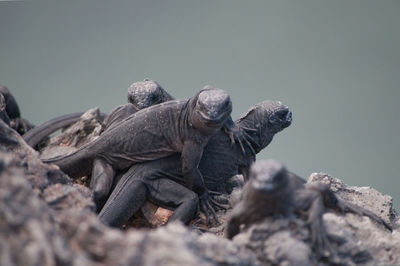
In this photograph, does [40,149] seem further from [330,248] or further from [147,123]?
[330,248]

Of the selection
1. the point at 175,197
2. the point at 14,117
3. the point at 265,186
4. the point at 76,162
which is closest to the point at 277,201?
the point at 265,186

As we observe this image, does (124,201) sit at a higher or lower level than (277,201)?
lower

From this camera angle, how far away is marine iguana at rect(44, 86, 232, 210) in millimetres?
4059

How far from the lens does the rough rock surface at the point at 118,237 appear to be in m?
2.22

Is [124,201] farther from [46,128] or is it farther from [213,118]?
[46,128]

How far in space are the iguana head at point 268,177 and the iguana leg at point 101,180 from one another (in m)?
1.64

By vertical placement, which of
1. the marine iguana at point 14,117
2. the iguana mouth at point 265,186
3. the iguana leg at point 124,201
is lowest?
the marine iguana at point 14,117

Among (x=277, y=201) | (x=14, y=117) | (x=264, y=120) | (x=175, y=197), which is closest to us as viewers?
(x=277, y=201)

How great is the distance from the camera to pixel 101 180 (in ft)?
13.4

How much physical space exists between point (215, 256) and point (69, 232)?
802mm

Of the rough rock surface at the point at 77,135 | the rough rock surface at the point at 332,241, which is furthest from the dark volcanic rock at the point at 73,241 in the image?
the rough rock surface at the point at 77,135

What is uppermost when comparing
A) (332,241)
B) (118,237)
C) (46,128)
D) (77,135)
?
(332,241)

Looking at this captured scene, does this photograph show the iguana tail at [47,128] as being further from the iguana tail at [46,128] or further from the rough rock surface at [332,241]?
the rough rock surface at [332,241]

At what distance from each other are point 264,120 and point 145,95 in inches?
45.6
